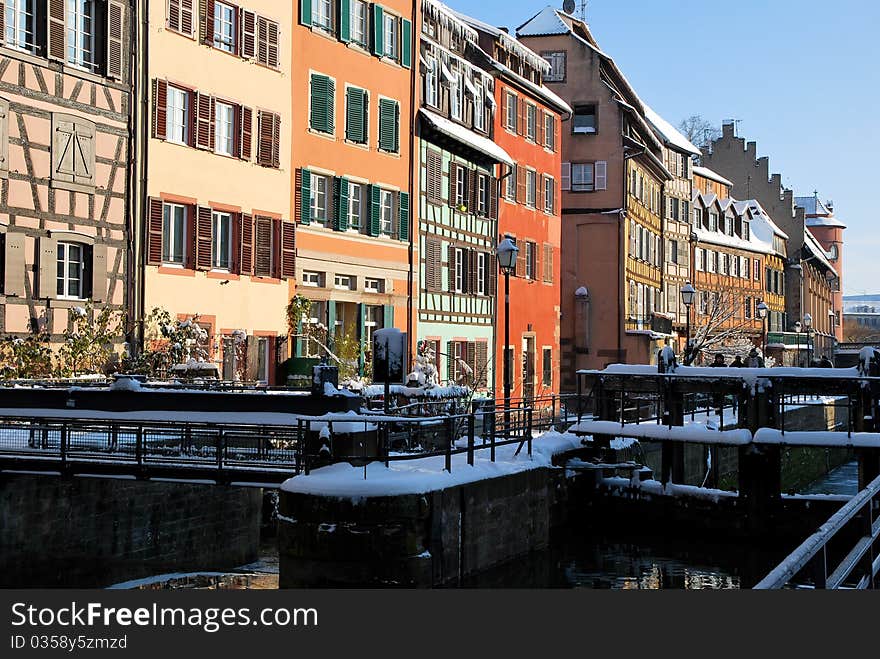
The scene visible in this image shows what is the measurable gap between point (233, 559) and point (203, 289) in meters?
8.86

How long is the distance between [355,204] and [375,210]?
0.74 metres

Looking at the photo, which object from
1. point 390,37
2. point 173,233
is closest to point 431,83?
point 390,37

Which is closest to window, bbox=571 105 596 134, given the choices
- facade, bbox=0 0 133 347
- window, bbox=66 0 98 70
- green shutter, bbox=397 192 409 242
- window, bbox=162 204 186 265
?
green shutter, bbox=397 192 409 242

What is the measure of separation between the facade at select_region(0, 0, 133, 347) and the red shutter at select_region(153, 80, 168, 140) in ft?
2.09

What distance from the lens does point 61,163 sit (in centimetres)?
2675

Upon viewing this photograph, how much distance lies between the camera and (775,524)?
22.3 metres

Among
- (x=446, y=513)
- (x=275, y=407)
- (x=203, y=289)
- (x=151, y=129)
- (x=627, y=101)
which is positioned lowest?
(x=446, y=513)

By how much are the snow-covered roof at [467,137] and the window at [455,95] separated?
389 mm

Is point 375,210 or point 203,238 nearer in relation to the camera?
point 203,238

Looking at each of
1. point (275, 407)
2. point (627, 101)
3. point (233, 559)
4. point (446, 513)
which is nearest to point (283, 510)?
point (446, 513)

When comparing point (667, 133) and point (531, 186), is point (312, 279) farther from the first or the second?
point (667, 133)

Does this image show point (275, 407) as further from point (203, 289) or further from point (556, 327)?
point (556, 327)

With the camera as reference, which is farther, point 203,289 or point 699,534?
point 203,289

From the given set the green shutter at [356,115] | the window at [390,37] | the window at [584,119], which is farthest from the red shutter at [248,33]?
the window at [584,119]
